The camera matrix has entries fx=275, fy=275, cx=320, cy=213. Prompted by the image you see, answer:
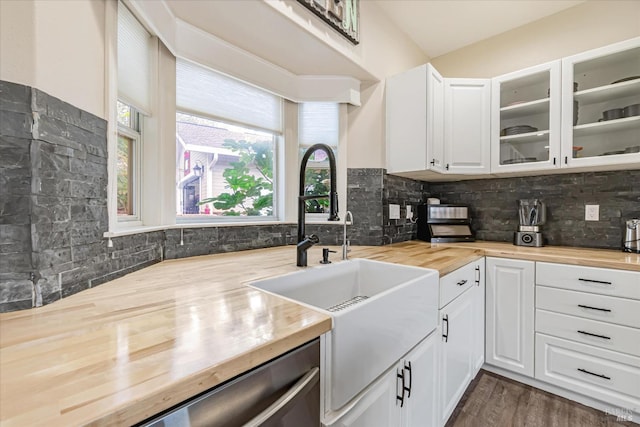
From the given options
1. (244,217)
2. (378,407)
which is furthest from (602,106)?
(244,217)

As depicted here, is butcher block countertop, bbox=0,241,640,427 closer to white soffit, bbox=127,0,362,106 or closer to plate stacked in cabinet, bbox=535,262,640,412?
white soffit, bbox=127,0,362,106

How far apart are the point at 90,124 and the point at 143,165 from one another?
50 centimetres

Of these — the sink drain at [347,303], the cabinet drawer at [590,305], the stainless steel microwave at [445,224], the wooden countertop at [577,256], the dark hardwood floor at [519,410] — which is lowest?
the dark hardwood floor at [519,410]

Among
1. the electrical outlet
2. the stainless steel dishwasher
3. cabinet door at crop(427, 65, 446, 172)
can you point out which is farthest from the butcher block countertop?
the electrical outlet

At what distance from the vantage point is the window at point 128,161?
1.33 metres

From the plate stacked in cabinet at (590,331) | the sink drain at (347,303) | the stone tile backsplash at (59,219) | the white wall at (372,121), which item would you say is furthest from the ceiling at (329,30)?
the plate stacked in cabinet at (590,331)

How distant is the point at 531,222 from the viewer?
7.21 ft

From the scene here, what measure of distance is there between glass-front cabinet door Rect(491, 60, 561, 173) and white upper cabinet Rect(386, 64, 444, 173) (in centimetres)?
48

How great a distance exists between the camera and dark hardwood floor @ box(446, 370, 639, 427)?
155 cm

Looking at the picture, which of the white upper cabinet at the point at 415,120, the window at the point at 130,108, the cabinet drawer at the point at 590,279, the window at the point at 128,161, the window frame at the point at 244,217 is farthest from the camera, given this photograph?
the white upper cabinet at the point at 415,120

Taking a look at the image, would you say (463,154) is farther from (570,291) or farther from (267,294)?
(267,294)

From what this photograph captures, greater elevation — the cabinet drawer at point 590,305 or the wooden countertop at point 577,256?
the wooden countertop at point 577,256

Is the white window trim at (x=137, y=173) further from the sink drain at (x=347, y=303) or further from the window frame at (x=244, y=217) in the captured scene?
the sink drain at (x=347, y=303)

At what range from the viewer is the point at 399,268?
1.44 meters
